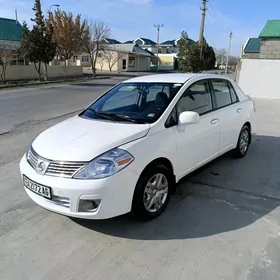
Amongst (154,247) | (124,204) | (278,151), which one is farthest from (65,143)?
(278,151)

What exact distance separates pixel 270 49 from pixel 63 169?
23.1m

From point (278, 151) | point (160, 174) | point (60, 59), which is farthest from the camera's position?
point (60, 59)

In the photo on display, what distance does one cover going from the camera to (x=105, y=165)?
2654 millimetres

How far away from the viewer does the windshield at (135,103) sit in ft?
11.2

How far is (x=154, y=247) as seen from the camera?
107 inches

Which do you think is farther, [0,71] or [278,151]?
[0,71]

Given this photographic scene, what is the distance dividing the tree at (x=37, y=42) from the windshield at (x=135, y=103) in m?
20.0

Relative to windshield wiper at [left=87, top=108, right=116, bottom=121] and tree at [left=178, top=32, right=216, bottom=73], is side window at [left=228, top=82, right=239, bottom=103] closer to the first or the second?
windshield wiper at [left=87, top=108, right=116, bottom=121]

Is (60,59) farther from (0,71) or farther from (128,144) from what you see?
(128,144)

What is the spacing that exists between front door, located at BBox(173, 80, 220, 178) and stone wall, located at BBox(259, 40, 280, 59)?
67.4 ft

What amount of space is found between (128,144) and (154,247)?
103 cm

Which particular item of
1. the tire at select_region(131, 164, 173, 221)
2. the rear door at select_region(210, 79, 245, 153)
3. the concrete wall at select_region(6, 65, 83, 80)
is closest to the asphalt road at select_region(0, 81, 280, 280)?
the tire at select_region(131, 164, 173, 221)

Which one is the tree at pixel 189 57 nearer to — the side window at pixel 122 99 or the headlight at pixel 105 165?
the side window at pixel 122 99

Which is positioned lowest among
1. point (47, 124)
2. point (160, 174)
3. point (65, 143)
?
point (47, 124)
